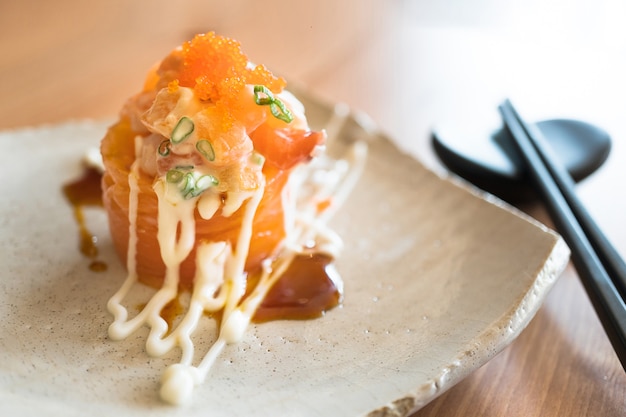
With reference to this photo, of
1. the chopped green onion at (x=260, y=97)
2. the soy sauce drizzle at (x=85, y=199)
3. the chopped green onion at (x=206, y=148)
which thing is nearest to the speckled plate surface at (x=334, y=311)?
the soy sauce drizzle at (x=85, y=199)

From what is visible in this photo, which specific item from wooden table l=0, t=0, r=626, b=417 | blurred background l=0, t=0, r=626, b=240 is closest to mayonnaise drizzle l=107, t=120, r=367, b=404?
wooden table l=0, t=0, r=626, b=417

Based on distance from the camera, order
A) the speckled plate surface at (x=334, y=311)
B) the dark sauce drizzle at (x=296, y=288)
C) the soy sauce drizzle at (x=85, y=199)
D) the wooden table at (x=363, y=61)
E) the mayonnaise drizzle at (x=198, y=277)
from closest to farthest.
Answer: the speckled plate surface at (x=334, y=311), the mayonnaise drizzle at (x=198, y=277), the dark sauce drizzle at (x=296, y=288), the soy sauce drizzle at (x=85, y=199), the wooden table at (x=363, y=61)

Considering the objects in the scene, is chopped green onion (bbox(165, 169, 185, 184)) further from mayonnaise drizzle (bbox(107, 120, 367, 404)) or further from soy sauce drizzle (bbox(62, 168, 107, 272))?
soy sauce drizzle (bbox(62, 168, 107, 272))

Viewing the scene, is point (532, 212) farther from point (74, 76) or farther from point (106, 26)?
point (106, 26)

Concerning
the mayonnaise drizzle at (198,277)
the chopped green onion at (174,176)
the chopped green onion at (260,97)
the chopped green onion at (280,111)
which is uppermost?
the chopped green onion at (260,97)

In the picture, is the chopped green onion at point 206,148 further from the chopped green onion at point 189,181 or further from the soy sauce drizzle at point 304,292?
the soy sauce drizzle at point 304,292

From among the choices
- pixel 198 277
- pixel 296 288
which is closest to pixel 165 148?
pixel 198 277

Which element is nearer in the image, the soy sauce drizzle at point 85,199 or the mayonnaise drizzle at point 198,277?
the mayonnaise drizzle at point 198,277

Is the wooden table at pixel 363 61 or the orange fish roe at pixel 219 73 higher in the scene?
the orange fish roe at pixel 219 73

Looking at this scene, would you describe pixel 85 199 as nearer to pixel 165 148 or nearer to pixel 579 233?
pixel 165 148
